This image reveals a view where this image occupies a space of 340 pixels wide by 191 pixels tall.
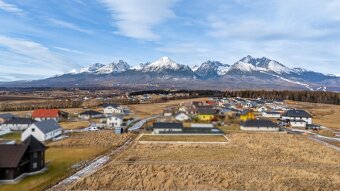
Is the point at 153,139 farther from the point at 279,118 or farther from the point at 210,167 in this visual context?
the point at 279,118

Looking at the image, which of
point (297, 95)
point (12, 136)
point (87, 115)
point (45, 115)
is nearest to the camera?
point (12, 136)

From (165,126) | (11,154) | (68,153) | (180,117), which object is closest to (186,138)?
(165,126)

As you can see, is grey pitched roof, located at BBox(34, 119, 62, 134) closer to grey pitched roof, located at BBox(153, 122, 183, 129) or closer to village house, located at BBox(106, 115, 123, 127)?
village house, located at BBox(106, 115, 123, 127)

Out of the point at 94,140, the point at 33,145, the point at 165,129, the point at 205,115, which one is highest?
the point at 33,145

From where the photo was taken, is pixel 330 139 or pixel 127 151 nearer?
pixel 127 151

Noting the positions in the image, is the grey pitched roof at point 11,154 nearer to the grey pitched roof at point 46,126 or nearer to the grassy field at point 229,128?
the grey pitched roof at point 46,126

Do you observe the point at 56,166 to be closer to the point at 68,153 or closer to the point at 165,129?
the point at 68,153

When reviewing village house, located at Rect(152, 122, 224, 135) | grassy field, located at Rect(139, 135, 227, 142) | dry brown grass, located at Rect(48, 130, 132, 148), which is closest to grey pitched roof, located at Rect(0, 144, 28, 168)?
dry brown grass, located at Rect(48, 130, 132, 148)

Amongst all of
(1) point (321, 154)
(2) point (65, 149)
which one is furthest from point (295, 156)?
(2) point (65, 149)
